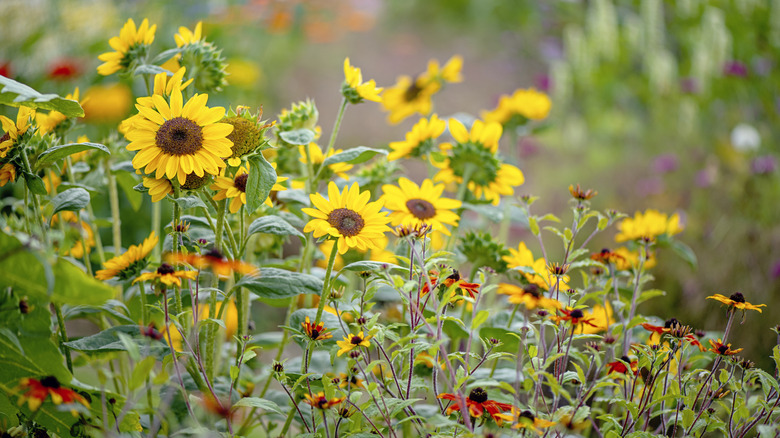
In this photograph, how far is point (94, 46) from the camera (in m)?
3.01

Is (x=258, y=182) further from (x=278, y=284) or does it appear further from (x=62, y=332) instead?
(x=62, y=332)

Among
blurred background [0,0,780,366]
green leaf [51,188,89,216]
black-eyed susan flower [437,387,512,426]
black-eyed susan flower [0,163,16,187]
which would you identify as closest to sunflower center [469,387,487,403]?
black-eyed susan flower [437,387,512,426]

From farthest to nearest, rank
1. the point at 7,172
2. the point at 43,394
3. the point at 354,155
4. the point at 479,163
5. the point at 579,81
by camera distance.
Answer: the point at 579,81 < the point at 479,163 < the point at 354,155 < the point at 7,172 < the point at 43,394

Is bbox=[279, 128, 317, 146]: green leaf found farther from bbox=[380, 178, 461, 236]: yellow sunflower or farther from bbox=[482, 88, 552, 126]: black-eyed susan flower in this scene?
bbox=[482, 88, 552, 126]: black-eyed susan flower

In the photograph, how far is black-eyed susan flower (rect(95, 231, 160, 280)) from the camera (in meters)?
0.95

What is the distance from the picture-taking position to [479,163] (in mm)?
1232

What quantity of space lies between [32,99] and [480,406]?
720mm

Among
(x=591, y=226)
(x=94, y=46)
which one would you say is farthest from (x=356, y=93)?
(x=94, y=46)

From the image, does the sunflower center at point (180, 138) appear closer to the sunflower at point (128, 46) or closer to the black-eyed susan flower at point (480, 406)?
the sunflower at point (128, 46)

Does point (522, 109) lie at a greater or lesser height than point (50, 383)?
greater

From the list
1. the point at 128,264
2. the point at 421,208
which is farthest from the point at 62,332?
the point at 421,208

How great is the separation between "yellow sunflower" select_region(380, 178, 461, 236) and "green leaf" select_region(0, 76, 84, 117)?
1.65 ft

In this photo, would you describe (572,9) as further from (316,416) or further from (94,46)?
(316,416)

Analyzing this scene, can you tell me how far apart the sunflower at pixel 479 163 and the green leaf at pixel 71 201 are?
650 millimetres
